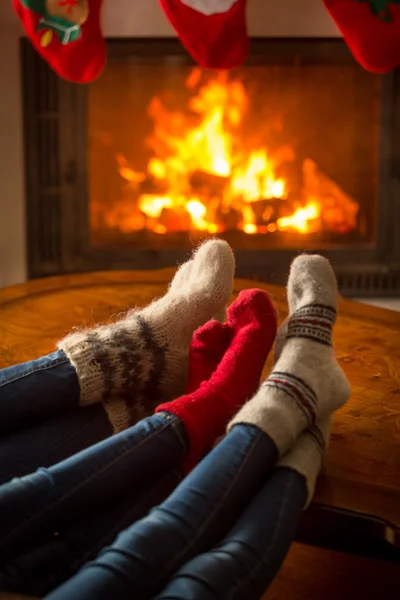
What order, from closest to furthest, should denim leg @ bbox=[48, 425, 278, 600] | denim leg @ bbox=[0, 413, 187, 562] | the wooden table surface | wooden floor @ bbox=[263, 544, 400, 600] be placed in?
denim leg @ bbox=[48, 425, 278, 600] < denim leg @ bbox=[0, 413, 187, 562] < the wooden table surface < wooden floor @ bbox=[263, 544, 400, 600]

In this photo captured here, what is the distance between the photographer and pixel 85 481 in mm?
704

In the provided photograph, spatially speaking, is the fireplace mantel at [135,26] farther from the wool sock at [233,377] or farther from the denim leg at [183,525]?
the denim leg at [183,525]

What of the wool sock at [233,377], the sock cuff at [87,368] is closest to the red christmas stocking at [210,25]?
the wool sock at [233,377]

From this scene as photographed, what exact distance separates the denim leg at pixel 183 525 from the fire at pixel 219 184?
172 centimetres

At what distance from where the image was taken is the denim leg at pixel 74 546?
687 mm

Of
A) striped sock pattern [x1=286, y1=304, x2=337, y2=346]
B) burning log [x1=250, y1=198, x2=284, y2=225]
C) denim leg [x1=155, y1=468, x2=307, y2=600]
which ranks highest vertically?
burning log [x1=250, y1=198, x2=284, y2=225]

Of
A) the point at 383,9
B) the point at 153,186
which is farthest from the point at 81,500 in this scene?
the point at 153,186

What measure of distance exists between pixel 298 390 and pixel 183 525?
0.25 metres

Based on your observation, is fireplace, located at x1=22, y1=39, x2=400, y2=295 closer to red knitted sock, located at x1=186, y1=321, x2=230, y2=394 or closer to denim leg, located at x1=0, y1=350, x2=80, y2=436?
red knitted sock, located at x1=186, y1=321, x2=230, y2=394

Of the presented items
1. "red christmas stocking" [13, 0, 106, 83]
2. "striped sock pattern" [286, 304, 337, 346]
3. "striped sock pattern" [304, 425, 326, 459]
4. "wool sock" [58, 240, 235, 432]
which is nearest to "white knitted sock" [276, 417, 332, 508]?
"striped sock pattern" [304, 425, 326, 459]

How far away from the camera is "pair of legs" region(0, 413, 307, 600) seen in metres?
0.56

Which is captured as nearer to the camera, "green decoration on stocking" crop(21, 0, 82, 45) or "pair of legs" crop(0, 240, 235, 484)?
"pair of legs" crop(0, 240, 235, 484)

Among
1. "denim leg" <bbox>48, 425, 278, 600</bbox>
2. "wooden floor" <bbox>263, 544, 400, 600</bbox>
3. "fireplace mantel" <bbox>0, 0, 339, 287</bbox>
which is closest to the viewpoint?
"denim leg" <bbox>48, 425, 278, 600</bbox>

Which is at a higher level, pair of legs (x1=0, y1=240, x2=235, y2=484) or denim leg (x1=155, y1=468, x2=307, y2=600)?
pair of legs (x1=0, y1=240, x2=235, y2=484)
